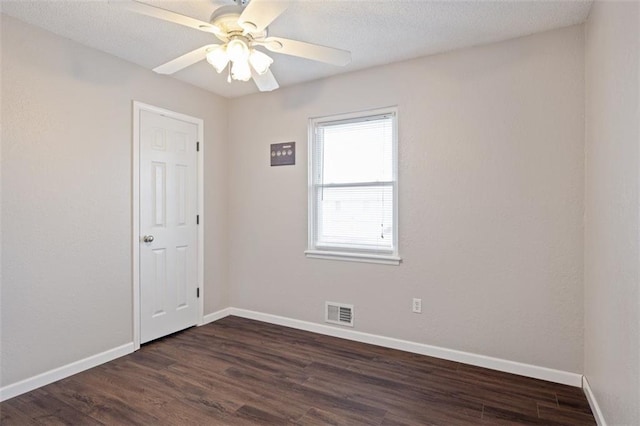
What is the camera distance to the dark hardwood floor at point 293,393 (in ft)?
6.89

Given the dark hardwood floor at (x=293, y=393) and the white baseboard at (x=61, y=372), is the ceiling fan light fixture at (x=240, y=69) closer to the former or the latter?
the dark hardwood floor at (x=293, y=393)

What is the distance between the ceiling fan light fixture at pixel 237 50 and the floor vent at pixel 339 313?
238 centimetres

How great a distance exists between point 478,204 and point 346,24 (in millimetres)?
1685

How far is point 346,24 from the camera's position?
7.98 ft

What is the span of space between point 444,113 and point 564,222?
3.99 ft

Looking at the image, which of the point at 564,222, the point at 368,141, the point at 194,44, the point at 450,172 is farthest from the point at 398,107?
the point at 194,44

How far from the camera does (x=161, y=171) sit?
3.35 m

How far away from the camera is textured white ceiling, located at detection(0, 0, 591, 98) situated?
7.26 feet

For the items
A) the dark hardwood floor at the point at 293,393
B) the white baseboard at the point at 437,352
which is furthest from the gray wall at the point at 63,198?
the white baseboard at the point at 437,352

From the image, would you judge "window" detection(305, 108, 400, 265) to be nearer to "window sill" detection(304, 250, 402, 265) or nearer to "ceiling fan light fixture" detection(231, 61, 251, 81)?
"window sill" detection(304, 250, 402, 265)

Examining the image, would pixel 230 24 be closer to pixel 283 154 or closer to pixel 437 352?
pixel 283 154

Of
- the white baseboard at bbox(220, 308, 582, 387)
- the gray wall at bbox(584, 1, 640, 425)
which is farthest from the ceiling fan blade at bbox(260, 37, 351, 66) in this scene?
the white baseboard at bbox(220, 308, 582, 387)

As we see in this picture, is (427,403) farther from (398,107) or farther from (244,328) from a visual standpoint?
(398,107)

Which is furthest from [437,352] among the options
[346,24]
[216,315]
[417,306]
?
[346,24]
